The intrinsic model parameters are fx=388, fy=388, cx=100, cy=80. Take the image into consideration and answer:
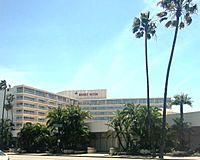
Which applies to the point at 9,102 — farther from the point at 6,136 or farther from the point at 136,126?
the point at 136,126

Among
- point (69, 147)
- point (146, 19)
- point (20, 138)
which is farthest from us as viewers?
point (20, 138)

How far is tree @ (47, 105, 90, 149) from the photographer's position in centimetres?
7212

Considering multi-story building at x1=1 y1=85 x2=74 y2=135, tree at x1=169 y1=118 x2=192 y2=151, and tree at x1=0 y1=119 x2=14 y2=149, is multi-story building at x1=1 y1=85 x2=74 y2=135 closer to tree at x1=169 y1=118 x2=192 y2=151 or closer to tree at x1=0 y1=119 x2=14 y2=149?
tree at x1=0 y1=119 x2=14 y2=149

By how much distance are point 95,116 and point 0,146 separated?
68.7m

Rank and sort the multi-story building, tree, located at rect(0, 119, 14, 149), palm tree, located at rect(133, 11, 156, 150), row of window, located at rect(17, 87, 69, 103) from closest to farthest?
palm tree, located at rect(133, 11, 156, 150) → tree, located at rect(0, 119, 14, 149) → the multi-story building → row of window, located at rect(17, 87, 69, 103)

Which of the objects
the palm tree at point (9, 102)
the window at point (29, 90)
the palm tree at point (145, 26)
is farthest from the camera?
the window at point (29, 90)

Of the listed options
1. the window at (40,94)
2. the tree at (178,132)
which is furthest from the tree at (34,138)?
the window at (40,94)

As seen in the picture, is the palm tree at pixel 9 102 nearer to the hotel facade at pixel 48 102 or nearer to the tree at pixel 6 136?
the hotel facade at pixel 48 102

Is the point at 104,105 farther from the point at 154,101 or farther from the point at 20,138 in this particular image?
the point at 20,138

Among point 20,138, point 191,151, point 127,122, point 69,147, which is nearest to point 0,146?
point 20,138

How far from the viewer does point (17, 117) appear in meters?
134

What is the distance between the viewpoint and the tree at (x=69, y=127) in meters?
72.1

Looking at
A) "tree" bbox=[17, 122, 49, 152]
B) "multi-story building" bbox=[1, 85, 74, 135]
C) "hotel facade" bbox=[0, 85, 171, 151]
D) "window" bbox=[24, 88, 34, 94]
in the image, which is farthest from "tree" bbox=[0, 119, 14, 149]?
"window" bbox=[24, 88, 34, 94]

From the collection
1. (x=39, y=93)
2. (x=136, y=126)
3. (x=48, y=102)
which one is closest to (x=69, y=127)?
(x=136, y=126)
